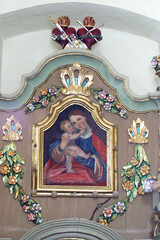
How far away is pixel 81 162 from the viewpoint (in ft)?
15.4

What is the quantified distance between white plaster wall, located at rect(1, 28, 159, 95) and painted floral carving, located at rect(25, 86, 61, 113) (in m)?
0.75

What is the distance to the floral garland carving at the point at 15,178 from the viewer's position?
4.55 metres

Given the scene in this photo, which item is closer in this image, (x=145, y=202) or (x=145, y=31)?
(x=145, y=202)

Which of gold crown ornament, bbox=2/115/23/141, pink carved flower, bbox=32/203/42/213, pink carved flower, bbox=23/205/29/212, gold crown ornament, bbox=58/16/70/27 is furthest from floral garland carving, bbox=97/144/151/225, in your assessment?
gold crown ornament, bbox=58/16/70/27

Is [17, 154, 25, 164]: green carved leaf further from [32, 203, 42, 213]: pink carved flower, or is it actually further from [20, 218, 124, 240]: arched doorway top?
[20, 218, 124, 240]: arched doorway top

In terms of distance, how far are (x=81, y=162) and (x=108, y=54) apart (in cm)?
141

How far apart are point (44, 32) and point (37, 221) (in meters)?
2.14

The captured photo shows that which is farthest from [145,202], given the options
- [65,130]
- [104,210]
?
[65,130]

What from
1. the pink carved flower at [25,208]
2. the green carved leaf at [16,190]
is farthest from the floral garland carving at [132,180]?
the green carved leaf at [16,190]

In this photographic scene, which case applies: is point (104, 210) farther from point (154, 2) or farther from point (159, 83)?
point (154, 2)

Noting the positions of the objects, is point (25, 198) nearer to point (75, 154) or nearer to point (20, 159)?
point (20, 159)

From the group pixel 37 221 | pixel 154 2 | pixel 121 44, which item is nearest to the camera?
pixel 37 221

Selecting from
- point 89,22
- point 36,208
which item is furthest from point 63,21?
point 36,208

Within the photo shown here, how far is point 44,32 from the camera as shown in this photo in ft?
18.4
